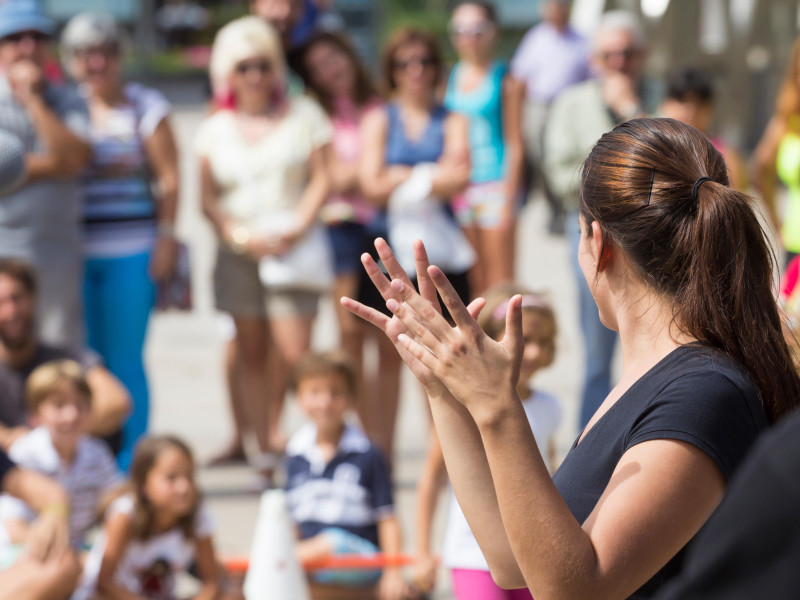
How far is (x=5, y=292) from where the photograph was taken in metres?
4.45

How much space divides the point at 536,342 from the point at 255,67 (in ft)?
7.71

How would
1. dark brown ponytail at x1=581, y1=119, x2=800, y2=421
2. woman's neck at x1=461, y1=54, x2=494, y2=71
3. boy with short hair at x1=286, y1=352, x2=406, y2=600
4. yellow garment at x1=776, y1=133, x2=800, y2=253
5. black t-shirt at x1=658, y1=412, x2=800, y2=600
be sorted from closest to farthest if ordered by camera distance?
1. black t-shirt at x1=658, y1=412, x2=800, y2=600
2. dark brown ponytail at x1=581, y1=119, x2=800, y2=421
3. boy with short hair at x1=286, y1=352, x2=406, y2=600
4. yellow garment at x1=776, y1=133, x2=800, y2=253
5. woman's neck at x1=461, y1=54, x2=494, y2=71

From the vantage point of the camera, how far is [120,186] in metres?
5.28

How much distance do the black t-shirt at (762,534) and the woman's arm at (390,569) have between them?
10.2ft

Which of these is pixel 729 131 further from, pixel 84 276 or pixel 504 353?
pixel 504 353

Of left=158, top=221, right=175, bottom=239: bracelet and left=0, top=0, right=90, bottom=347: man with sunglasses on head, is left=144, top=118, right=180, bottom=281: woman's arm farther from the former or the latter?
left=0, top=0, right=90, bottom=347: man with sunglasses on head

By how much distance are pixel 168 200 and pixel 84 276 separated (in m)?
0.52

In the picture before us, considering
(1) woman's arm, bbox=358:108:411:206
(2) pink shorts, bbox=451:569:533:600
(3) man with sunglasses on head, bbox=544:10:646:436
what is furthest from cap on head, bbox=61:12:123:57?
(2) pink shorts, bbox=451:569:533:600

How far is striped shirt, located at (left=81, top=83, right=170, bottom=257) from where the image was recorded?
524 cm

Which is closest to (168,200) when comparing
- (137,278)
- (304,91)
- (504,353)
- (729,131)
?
(137,278)

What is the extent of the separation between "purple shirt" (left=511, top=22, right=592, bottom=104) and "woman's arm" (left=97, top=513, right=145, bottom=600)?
710cm

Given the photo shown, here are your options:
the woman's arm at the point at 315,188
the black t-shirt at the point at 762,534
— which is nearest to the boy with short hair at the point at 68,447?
the woman's arm at the point at 315,188

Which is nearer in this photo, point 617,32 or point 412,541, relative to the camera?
point 412,541

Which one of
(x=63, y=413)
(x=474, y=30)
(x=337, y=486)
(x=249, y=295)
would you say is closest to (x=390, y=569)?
(x=337, y=486)
